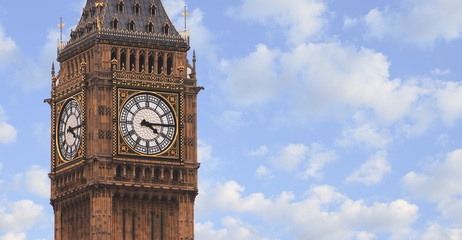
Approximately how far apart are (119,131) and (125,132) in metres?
0.61

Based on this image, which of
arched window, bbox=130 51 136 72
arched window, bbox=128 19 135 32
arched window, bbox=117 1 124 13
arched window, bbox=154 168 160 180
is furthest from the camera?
arched window, bbox=117 1 124 13

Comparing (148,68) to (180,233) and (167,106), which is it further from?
(180,233)

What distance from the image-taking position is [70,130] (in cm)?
15312

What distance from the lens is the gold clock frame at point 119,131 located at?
150 metres

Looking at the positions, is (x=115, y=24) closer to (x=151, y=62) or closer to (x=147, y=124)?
(x=151, y=62)

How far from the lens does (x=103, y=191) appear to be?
5856 inches

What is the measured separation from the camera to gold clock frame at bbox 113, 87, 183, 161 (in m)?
150

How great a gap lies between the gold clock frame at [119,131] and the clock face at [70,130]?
3.49 metres

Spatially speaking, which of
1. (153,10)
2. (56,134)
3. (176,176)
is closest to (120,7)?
(153,10)

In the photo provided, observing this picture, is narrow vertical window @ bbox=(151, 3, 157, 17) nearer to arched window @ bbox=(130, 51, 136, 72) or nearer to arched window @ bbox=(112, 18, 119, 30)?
arched window @ bbox=(112, 18, 119, 30)

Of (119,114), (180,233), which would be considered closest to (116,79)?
(119,114)

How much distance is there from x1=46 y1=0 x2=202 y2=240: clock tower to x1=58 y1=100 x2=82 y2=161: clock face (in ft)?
0.28

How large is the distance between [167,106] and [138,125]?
10.5 ft

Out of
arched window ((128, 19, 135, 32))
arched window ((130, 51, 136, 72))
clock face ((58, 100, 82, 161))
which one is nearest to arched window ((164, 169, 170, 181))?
clock face ((58, 100, 82, 161))
